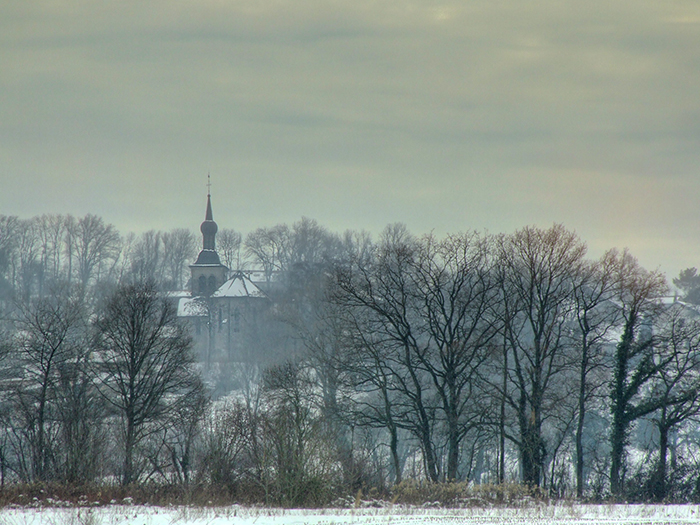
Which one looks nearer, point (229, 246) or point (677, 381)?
point (677, 381)

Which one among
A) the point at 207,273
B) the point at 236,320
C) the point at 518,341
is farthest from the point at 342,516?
the point at 207,273

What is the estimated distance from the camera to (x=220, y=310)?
9781 centimetres

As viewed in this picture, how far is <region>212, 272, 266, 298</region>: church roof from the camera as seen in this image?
100 meters

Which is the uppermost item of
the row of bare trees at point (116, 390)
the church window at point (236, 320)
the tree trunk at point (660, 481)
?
the church window at point (236, 320)

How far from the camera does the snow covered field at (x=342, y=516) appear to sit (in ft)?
52.8

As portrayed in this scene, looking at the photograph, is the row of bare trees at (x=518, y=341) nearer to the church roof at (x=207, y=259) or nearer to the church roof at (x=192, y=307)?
the church roof at (x=192, y=307)

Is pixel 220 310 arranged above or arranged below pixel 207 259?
below

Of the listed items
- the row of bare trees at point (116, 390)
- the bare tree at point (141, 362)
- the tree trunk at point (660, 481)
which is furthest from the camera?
the bare tree at point (141, 362)

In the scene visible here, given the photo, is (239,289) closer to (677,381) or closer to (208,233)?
(208,233)

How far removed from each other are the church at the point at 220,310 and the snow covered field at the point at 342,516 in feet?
193

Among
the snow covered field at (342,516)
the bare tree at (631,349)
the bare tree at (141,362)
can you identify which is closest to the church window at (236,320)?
the bare tree at (141,362)

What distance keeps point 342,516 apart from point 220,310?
82.3 meters

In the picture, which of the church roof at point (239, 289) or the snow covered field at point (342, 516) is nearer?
the snow covered field at point (342, 516)

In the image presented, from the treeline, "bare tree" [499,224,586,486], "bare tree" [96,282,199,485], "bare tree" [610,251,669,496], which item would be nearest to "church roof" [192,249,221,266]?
the treeline
